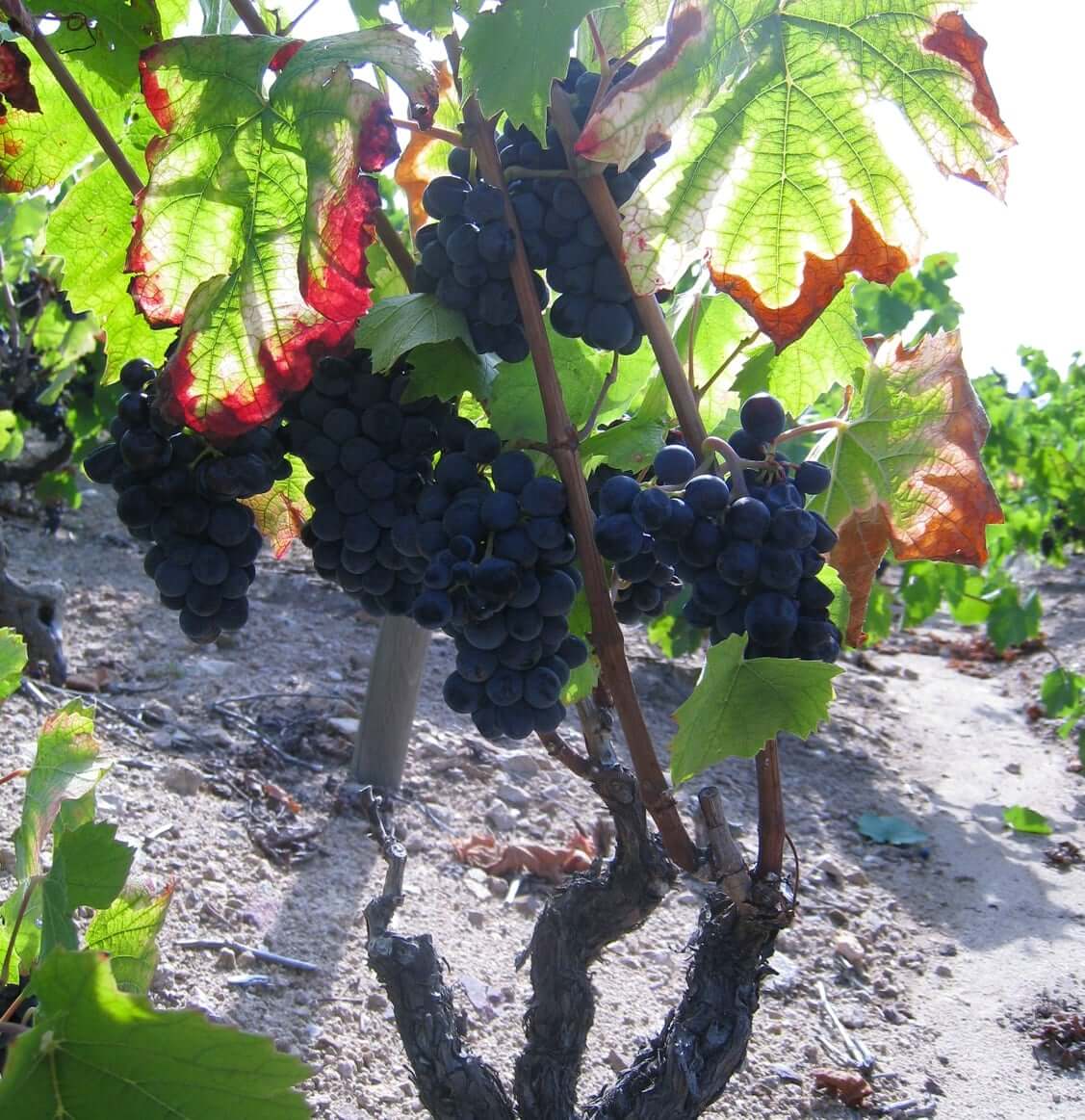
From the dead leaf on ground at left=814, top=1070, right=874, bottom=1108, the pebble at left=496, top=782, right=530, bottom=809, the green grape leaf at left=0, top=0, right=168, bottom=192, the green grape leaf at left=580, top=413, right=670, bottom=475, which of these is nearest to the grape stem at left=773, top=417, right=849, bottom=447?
the green grape leaf at left=580, top=413, right=670, bottom=475

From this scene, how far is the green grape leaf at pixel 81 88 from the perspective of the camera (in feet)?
3.61

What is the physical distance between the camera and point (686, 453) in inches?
38.9

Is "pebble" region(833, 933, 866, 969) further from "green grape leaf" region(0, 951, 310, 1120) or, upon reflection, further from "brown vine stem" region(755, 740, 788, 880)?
"green grape leaf" region(0, 951, 310, 1120)

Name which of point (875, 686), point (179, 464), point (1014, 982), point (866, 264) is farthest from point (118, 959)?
point (875, 686)

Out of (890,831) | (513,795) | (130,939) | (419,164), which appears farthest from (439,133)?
(890,831)

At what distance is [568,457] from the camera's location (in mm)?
976

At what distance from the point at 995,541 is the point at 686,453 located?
24.1 feet

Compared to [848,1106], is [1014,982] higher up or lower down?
higher up

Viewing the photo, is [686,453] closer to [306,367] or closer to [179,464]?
[306,367]

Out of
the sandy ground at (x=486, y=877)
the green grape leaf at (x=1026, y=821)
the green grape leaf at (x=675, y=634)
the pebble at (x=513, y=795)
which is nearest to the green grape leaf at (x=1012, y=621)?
the sandy ground at (x=486, y=877)

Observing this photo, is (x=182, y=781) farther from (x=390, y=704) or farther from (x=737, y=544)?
(x=737, y=544)

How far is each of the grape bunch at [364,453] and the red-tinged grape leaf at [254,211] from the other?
0.08 meters

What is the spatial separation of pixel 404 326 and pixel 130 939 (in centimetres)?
76

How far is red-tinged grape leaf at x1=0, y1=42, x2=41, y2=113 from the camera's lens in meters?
1.12
